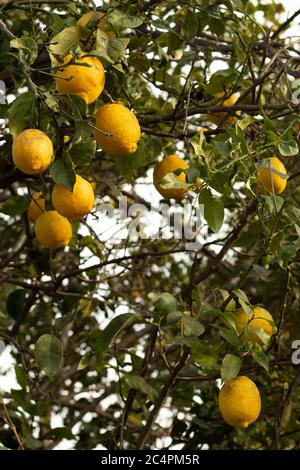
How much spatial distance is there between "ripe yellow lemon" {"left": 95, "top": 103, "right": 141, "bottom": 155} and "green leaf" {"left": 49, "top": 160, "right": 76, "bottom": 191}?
0.24 ft

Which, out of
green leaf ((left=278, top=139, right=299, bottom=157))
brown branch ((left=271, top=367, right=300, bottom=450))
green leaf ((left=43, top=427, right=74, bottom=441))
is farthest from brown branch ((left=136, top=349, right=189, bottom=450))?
green leaf ((left=278, top=139, right=299, bottom=157))

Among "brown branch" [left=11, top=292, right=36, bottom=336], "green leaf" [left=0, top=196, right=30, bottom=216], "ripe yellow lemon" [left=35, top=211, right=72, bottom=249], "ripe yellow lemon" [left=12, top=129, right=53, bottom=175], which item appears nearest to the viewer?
"ripe yellow lemon" [left=12, top=129, right=53, bottom=175]

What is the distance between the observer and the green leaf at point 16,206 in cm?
183

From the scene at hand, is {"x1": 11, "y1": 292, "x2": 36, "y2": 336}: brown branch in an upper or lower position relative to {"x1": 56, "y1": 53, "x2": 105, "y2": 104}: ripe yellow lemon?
lower

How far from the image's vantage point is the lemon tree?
53.2 inches

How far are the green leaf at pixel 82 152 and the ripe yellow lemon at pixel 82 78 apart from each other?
0.29 feet

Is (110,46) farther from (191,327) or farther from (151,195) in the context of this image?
(151,195)

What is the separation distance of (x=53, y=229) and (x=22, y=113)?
Answer: 41 cm

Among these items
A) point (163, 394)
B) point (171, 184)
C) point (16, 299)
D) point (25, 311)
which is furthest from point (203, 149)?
point (16, 299)

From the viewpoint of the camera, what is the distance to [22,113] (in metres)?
1.32

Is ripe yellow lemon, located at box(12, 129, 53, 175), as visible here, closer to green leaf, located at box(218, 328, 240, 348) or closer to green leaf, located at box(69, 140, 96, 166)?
green leaf, located at box(69, 140, 96, 166)

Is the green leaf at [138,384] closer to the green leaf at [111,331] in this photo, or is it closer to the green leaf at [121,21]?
the green leaf at [111,331]

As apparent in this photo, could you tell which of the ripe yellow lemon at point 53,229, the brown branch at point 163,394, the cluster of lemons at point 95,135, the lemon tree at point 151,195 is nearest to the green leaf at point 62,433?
the lemon tree at point 151,195

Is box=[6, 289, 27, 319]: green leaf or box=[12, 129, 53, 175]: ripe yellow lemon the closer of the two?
box=[12, 129, 53, 175]: ripe yellow lemon
